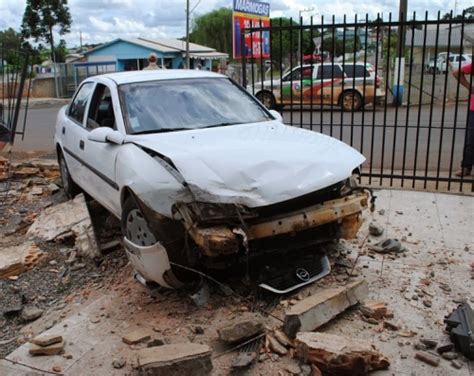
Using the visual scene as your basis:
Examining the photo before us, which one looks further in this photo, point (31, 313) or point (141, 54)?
point (141, 54)

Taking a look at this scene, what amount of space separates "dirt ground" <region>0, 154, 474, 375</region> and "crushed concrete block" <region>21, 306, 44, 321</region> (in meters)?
0.04

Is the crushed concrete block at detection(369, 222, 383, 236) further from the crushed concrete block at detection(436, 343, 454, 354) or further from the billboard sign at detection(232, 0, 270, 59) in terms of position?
the billboard sign at detection(232, 0, 270, 59)

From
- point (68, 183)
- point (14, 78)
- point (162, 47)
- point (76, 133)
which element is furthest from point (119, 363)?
point (162, 47)

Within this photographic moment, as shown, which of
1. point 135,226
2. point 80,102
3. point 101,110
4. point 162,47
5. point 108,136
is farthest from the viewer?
point 162,47

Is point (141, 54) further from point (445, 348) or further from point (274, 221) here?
point (445, 348)

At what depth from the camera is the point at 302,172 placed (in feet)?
12.6

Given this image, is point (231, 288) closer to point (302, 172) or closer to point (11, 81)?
point (302, 172)

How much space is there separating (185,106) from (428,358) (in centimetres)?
308

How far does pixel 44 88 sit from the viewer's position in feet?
112

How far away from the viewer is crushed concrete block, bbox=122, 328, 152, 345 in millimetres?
3473

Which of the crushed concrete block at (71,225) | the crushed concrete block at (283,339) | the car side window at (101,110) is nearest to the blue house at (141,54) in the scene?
the crushed concrete block at (71,225)

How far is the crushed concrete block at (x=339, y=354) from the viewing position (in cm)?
298

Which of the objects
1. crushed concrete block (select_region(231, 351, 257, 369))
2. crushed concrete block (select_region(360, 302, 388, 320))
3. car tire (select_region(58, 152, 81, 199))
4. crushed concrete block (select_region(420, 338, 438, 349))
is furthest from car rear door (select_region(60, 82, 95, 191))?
crushed concrete block (select_region(420, 338, 438, 349))

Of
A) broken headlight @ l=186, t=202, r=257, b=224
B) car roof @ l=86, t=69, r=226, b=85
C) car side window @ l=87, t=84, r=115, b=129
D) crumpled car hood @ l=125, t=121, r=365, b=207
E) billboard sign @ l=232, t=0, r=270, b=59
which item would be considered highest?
billboard sign @ l=232, t=0, r=270, b=59
